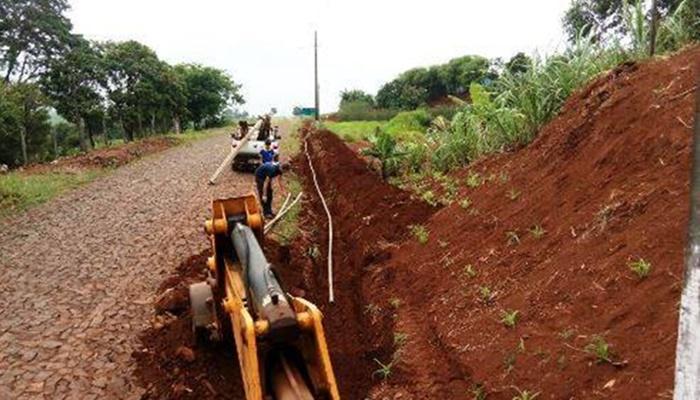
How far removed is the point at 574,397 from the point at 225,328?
2514 millimetres

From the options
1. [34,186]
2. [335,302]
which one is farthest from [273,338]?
[34,186]

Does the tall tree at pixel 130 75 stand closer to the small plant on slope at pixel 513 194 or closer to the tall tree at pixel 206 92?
the tall tree at pixel 206 92

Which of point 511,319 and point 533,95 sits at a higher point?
point 533,95

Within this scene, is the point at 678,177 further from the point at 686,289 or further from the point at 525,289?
the point at 686,289

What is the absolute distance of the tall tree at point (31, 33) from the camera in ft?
90.8

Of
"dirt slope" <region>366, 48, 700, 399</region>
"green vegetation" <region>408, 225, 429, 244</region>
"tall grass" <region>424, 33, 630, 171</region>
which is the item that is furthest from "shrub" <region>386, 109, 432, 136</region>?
"dirt slope" <region>366, 48, 700, 399</region>

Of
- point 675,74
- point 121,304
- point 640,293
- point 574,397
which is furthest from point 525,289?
point 121,304

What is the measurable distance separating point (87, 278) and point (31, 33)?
25285 mm

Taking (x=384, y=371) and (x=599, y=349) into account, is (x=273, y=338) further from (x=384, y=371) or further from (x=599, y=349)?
(x=384, y=371)

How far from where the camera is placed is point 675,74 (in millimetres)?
5945

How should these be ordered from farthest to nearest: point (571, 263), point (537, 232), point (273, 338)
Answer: point (537, 232)
point (571, 263)
point (273, 338)

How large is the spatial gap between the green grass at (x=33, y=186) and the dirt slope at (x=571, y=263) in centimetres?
755

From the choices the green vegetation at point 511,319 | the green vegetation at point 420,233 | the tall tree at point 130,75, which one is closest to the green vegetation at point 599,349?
the green vegetation at point 511,319

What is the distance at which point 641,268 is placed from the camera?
3764 mm
